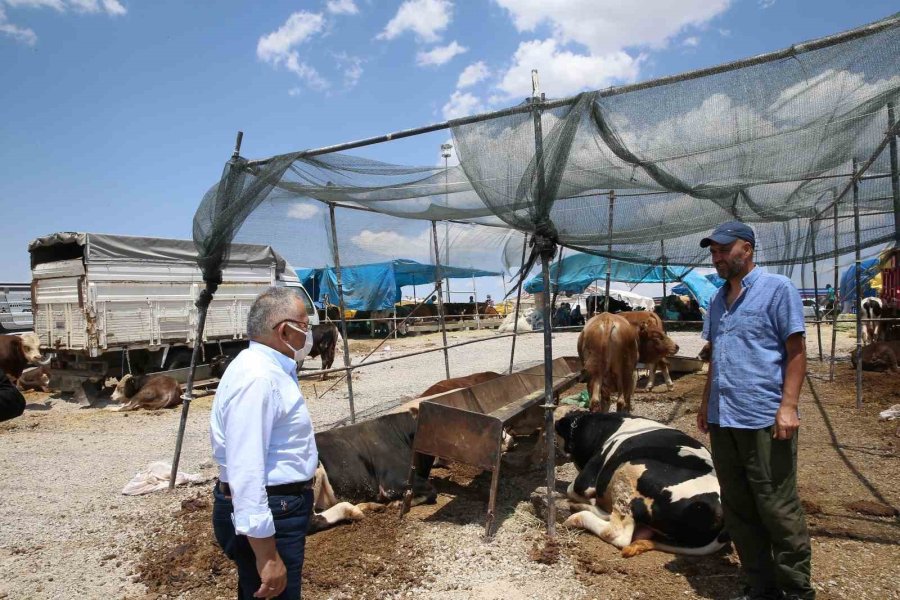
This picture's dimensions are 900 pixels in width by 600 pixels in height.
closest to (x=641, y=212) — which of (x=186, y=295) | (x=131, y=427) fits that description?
(x=131, y=427)

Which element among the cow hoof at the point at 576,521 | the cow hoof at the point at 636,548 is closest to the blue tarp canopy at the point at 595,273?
the cow hoof at the point at 576,521

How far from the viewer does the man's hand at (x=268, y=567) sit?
190cm

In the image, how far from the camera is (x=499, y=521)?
178 inches

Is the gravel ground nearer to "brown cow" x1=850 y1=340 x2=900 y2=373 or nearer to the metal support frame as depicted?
the metal support frame

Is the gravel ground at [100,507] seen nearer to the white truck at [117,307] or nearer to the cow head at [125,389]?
the cow head at [125,389]

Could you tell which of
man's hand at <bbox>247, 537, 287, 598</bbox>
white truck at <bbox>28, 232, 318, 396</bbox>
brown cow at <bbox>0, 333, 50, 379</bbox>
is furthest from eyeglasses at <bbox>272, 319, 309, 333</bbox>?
brown cow at <bbox>0, 333, 50, 379</bbox>

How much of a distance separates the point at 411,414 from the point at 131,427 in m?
5.32

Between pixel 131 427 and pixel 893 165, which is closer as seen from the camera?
pixel 893 165

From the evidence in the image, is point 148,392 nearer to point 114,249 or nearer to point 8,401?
point 114,249

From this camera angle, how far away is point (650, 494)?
389cm

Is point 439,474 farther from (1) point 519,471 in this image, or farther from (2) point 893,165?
(2) point 893,165

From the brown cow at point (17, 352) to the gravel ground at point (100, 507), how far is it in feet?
2.60

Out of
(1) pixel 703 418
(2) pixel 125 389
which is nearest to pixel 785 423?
(1) pixel 703 418

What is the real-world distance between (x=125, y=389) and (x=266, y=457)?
32.1 ft
